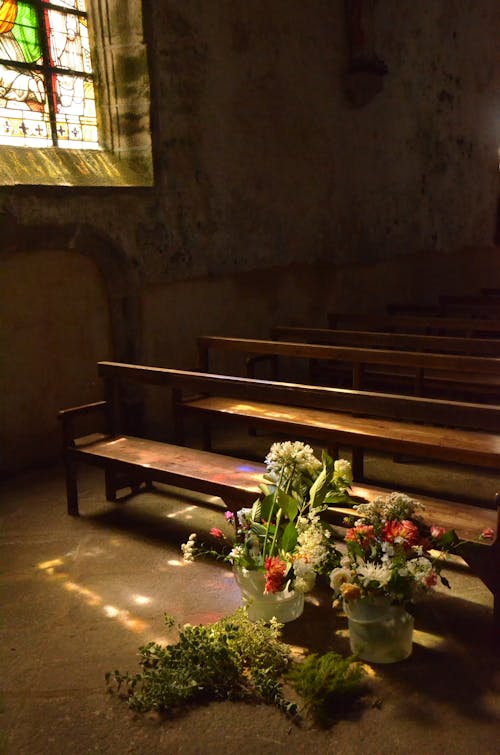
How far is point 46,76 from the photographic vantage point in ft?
17.7

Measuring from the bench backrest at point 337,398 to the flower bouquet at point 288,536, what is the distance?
0.42m

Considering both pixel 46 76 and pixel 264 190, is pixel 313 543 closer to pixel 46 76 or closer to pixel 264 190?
pixel 46 76

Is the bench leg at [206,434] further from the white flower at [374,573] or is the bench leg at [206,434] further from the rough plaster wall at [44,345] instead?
the white flower at [374,573]

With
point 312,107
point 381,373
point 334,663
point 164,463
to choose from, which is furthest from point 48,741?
point 312,107

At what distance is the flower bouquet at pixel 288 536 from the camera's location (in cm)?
282

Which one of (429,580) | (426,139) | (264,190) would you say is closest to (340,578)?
(429,580)

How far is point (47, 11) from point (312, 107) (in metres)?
3.09

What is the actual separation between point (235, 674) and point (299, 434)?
1751mm

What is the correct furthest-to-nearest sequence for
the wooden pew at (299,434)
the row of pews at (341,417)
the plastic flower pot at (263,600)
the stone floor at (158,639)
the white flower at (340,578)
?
the row of pews at (341,417), the wooden pew at (299,434), the plastic flower pot at (263,600), the white flower at (340,578), the stone floor at (158,639)

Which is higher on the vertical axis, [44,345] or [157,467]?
[44,345]

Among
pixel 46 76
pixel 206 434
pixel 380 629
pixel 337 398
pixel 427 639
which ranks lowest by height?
pixel 427 639

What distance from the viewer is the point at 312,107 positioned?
24.4ft

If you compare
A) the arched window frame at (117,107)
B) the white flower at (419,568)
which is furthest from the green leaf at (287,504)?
the arched window frame at (117,107)

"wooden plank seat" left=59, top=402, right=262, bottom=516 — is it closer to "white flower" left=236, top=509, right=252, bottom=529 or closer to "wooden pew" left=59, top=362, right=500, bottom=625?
"wooden pew" left=59, top=362, right=500, bottom=625
